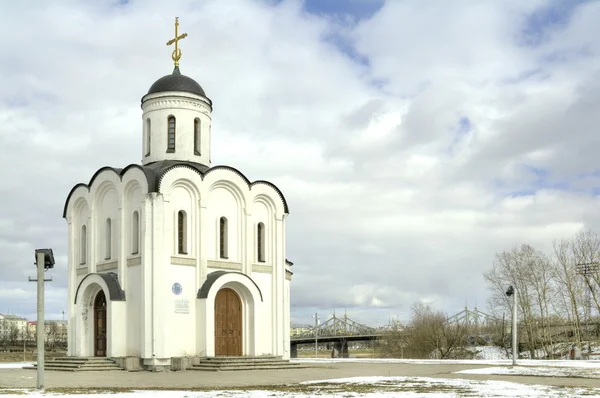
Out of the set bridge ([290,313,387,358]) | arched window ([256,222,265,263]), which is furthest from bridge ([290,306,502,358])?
arched window ([256,222,265,263])

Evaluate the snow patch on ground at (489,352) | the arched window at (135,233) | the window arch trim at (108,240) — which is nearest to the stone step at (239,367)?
the arched window at (135,233)

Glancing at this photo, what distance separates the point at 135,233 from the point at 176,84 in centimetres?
761

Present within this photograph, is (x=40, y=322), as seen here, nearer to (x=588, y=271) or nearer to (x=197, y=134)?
(x=197, y=134)

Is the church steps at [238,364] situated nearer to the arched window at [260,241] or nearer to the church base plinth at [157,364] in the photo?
the church base plinth at [157,364]

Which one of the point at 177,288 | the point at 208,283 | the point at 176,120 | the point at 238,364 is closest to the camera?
the point at 238,364

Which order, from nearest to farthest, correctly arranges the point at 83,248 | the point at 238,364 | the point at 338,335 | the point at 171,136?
the point at 238,364 → the point at 171,136 → the point at 83,248 → the point at 338,335

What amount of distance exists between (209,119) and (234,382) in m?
17.2

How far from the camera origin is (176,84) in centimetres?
3484

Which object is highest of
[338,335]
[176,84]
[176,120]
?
[176,84]

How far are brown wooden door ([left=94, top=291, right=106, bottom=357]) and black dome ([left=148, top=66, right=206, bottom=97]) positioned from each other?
981 centimetres

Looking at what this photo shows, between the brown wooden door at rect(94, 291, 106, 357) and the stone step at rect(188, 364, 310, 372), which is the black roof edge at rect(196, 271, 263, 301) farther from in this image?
the brown wooden door at rect(94, 291, 106, 357)

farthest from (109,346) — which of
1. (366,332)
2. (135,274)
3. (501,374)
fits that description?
(366,332)

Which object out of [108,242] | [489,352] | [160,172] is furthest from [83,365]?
[489,352]

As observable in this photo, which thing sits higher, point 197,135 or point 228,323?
point 197,135
